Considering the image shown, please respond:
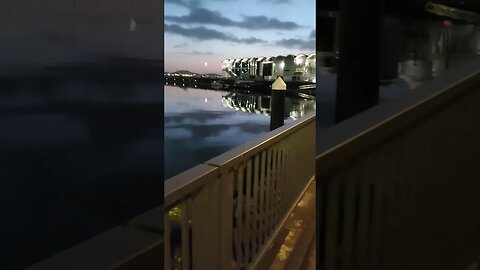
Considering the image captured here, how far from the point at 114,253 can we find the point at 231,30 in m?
1.01

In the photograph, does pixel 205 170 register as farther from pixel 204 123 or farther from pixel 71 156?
pixel 71 156

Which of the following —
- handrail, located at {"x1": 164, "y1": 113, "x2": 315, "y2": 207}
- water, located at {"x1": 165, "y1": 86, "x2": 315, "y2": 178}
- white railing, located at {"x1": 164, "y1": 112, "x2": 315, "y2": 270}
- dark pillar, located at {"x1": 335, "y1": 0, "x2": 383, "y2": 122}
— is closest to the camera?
dark pillar, located at {"x1": 335, "y1": 0, "x2": 383, "y2": 122}

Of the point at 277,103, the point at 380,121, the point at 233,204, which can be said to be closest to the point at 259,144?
the point at 233,204

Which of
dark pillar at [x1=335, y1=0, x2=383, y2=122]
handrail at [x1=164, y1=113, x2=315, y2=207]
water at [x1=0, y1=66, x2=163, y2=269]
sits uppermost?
dark pillar at [x1=335, y1=0, x2=383, y2=122]

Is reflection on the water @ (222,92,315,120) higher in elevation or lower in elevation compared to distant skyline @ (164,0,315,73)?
lower

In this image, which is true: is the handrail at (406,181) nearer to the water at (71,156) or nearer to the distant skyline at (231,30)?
the distant skyline at (231,30)

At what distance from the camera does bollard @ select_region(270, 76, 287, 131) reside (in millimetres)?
2258

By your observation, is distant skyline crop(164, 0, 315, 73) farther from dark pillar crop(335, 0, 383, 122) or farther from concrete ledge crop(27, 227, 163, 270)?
concrete ledge crop(27, 227, 163, 270)

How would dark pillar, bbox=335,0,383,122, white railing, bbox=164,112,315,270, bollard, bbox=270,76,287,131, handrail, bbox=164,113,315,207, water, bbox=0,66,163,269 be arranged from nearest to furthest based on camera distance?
water, bbox=0,66,163,269 < dark pillar, bbox=335,0,383,122 < handrail, bbox=164,113,315,207 < white railing, bbox=164,112,315,270 < bollard, bbox=270,76,287,131

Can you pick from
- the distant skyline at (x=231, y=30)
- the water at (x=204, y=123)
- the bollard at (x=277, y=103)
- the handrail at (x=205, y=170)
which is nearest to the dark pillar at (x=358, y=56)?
the distant skyline at (x=231, y=30)

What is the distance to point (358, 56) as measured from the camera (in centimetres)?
102

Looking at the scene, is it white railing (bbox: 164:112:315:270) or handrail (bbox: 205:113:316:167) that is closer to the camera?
white railing (bbox: 164:112:315:270)

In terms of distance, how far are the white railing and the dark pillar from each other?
1.93 feet

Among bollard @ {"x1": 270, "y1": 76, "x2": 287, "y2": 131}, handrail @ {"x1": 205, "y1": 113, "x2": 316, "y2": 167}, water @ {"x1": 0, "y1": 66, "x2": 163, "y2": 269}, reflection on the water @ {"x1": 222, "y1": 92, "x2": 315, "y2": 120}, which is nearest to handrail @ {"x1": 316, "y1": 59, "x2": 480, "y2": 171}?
water @ {"x1": 0, "y1": 66, "x2": 163, "y2": 269}
